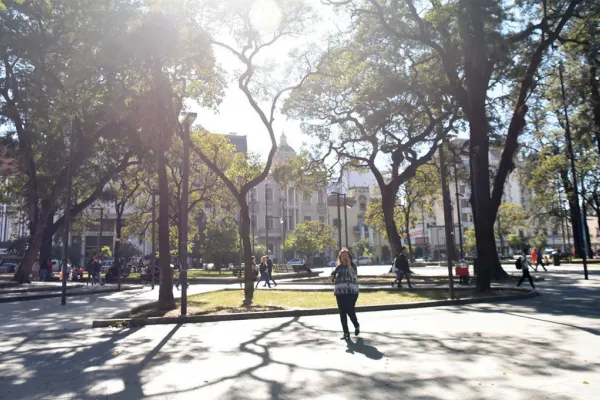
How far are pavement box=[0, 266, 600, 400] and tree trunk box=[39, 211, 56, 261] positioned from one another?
20.7 meters

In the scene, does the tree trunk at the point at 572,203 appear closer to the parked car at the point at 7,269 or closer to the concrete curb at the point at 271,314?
the concrete curb at the point at 271,314

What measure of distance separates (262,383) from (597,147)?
132ft

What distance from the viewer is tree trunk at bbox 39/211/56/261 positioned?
97.8 feet

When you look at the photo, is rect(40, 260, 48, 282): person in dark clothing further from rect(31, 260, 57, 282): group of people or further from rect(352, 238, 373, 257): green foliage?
rect(352, 238, 373, 257): green foliage

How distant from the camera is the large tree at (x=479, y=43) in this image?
16.6 meters

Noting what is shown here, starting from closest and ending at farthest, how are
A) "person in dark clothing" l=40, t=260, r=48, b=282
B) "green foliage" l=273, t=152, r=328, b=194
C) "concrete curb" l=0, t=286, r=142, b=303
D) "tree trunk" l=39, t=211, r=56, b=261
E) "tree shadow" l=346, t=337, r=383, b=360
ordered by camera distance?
"tree shadow" l=346, t=337, r=383, b=360
"concrete curb" l=0, t=286, r=142, b=303
"green foliage" l=273, t=152, r=328, b=194
"tree trunk" l=39, t=211, r=56, b=261
"person in dark clothing" l=40, t=260, r=48, b=282

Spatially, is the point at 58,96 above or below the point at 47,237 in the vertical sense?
above

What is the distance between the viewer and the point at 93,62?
14492 mm

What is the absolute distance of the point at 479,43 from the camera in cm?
1659

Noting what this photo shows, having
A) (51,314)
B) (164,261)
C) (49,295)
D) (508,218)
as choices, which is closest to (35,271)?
(49,295)

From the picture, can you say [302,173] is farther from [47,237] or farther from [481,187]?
[47,237]

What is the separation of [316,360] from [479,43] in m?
13.8

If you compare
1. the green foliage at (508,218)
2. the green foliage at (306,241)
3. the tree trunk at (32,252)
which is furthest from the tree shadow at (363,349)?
the green foliage at (508,218)

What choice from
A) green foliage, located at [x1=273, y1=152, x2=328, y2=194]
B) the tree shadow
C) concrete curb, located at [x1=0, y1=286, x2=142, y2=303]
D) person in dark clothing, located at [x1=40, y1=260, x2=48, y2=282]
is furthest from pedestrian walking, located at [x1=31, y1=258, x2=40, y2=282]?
the tree shadow
